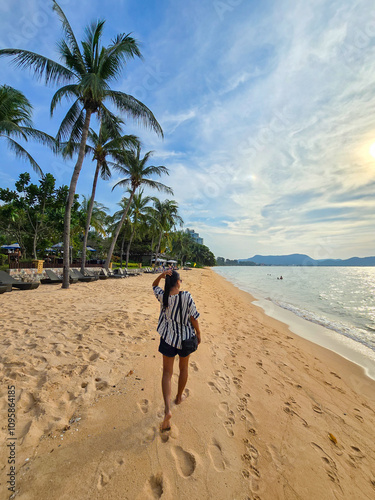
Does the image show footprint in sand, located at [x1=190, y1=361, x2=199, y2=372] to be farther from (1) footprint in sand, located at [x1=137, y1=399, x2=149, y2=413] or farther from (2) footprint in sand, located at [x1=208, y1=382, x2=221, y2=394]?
(1) footprint in sand, located at [x1=137, y1=399, x2=149, y2=413]

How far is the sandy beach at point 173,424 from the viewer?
1.75 m

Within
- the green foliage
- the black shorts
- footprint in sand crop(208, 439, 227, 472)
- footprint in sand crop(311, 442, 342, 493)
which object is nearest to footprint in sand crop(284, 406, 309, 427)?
footprint in sand crop(311, 442, 342, 493)

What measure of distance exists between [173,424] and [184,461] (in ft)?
1.33

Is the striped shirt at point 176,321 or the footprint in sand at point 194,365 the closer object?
the striped shirt at point 176,321

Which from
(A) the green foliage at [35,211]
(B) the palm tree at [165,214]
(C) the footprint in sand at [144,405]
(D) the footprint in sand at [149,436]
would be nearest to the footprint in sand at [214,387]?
(C) the footprint in sand at [144,405]

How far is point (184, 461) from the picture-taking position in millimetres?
1967

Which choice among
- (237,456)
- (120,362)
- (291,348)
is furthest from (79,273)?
(237,456)

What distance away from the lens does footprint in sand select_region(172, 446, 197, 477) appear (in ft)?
6.13

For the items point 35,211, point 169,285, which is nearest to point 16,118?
point 35,211

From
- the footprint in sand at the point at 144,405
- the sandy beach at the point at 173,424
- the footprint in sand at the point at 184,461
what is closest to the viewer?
the sandy beach at the point at 173,424

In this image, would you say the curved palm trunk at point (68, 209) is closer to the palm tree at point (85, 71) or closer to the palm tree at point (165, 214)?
the palm tree at point (85, 71)

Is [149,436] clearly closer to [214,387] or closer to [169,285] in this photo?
[214,387]

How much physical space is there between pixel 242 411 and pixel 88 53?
1526 cm

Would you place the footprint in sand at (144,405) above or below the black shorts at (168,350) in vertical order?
below
